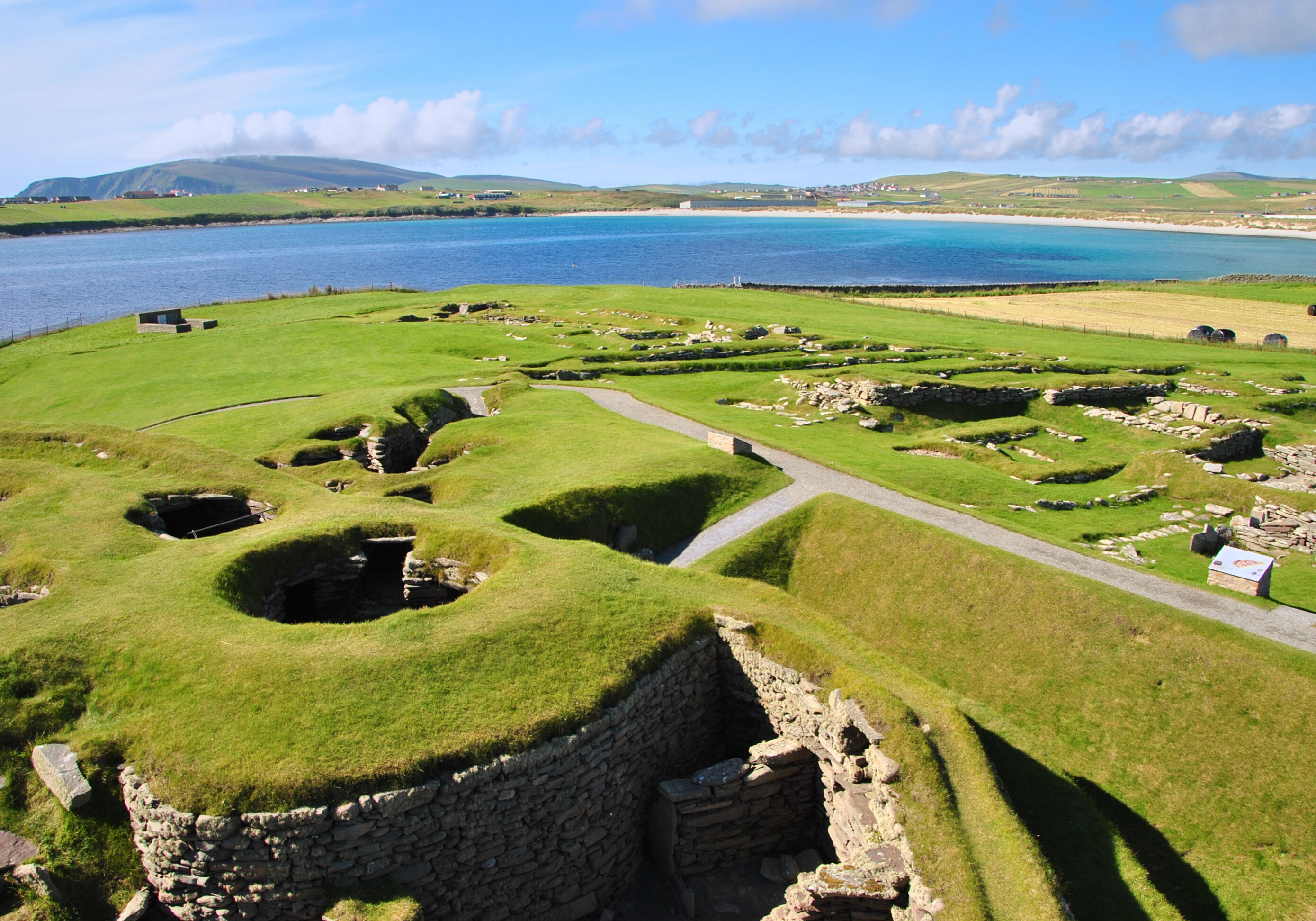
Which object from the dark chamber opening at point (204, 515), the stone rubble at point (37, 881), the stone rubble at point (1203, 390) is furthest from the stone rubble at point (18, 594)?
the stone rubble at point (1203, 390)

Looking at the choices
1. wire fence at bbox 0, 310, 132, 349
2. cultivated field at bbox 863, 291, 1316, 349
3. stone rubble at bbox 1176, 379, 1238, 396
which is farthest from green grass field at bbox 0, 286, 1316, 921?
wire fence at bbox 0, 310, 132, 349

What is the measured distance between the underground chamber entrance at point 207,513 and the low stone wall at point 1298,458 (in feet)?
132

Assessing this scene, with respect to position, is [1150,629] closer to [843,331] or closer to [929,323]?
[843,331]

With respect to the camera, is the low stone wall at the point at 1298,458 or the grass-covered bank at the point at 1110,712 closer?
the grass-covered bank at the point at 1110,712

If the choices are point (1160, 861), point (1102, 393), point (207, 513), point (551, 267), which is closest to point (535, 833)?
point (1160, 861)

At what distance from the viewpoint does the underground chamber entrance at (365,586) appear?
2019cm

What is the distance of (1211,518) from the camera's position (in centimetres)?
2927

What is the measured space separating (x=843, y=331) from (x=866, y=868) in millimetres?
52479

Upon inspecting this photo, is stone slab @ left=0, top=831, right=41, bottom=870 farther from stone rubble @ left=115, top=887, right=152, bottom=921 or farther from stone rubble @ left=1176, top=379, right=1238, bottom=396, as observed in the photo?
stone rubble @ left=1176, top=379, right=1238, bottom=396

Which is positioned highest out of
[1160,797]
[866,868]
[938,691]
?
[938,691]

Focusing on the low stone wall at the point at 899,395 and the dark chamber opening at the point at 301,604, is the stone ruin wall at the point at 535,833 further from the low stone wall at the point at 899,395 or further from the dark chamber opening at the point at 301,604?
the low stone wall at the point at 899,395

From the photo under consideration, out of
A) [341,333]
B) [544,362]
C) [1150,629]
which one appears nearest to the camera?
[1150,629]

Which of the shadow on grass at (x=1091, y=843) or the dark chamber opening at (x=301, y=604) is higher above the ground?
the dark chamber opening at (x=301, y=604)

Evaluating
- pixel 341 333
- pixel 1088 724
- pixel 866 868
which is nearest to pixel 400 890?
pixel 866 868
